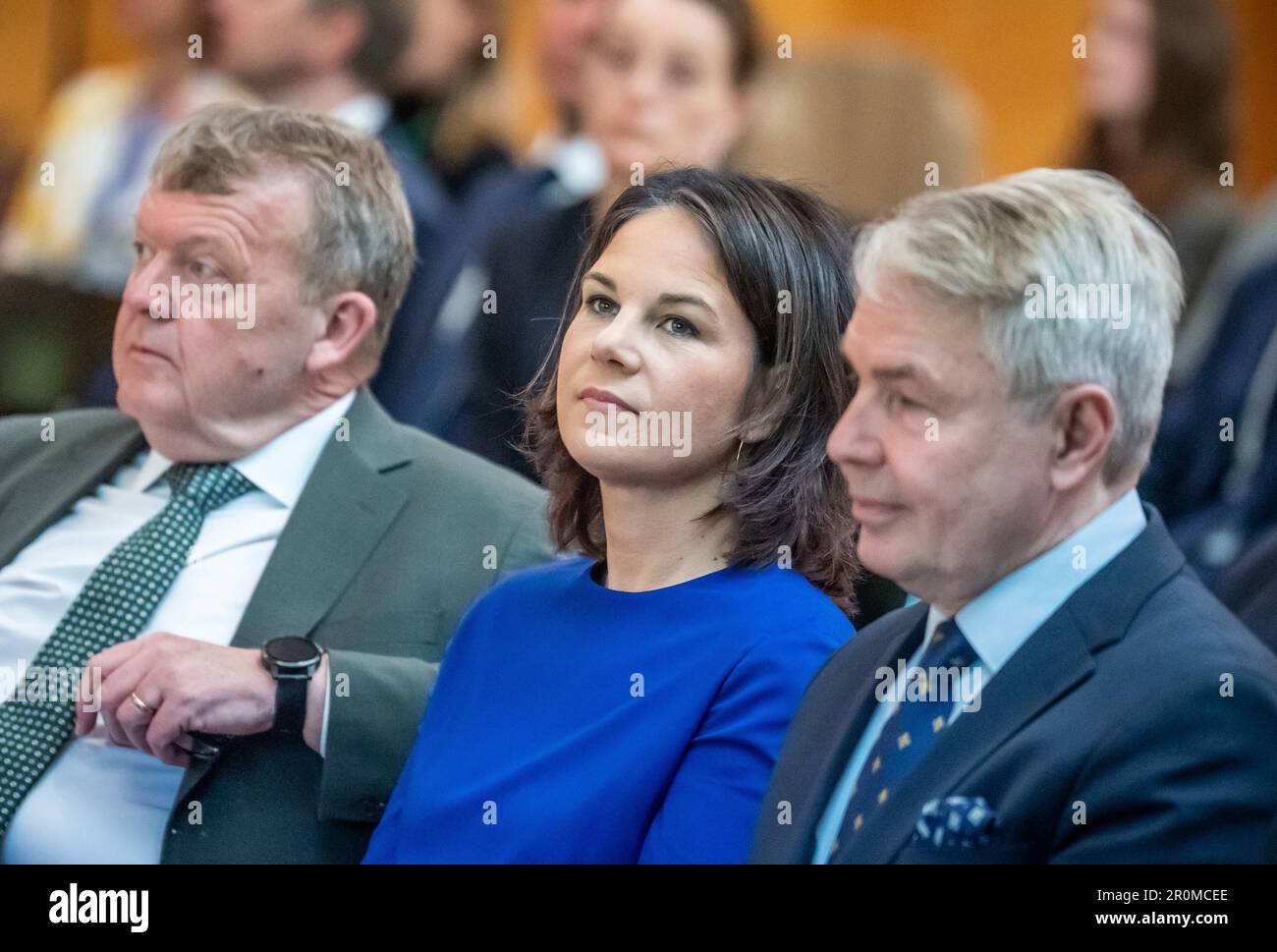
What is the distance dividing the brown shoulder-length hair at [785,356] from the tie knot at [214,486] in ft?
2.29

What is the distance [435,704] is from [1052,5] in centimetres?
472

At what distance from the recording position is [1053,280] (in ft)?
5.40

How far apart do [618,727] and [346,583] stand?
57 cm

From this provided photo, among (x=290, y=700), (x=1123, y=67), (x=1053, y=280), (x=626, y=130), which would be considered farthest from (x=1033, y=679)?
(x=1123, y=67)

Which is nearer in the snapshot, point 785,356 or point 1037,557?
point 1037,557

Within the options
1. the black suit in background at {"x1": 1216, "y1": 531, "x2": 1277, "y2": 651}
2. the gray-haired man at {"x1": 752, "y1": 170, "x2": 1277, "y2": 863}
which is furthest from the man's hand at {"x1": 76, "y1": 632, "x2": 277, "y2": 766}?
the black suit in background at {"x1": 1216, "y1": 531, "x2": 1277, "y2": 651}

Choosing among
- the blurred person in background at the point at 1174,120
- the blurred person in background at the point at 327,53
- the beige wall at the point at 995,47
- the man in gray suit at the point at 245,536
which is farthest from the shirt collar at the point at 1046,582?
the beige wall at the point at 995,47

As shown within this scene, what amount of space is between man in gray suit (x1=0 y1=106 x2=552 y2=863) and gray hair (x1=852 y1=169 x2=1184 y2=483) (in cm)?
89

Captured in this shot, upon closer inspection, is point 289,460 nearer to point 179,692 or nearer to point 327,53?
point 179,692

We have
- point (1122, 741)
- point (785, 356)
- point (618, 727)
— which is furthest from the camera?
point (785, 356)

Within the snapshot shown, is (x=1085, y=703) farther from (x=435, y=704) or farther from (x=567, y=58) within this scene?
(x=567, y=58)

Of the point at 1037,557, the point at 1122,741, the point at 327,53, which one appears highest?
the point at 327,53

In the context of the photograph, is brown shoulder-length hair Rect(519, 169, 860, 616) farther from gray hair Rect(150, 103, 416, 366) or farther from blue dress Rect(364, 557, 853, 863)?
gray hair Rect(150, 103, 416, 366)

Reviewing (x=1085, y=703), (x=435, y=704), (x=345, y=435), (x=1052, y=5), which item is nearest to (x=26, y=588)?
(x=345, y=435)
